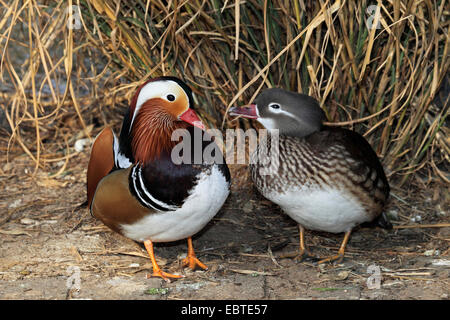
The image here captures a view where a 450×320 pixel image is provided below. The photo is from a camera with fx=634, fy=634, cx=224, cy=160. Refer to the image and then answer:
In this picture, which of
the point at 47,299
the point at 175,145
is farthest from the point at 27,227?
the point at 175,145

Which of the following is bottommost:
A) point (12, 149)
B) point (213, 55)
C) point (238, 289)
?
point (238, 289)

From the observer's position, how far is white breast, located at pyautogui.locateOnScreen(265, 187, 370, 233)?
8.78 feet

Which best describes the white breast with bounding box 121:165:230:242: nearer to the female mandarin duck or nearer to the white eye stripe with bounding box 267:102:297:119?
the female mandarin duck

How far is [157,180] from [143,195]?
0.28 feet

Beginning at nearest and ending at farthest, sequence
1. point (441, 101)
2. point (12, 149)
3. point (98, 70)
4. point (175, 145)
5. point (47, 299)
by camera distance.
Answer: point (47, 299), point (175, 145), point (441, 101), point (12, 149), point (98, 70)

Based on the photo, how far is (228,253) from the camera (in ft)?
9.64

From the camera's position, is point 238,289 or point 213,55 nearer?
point 238,289

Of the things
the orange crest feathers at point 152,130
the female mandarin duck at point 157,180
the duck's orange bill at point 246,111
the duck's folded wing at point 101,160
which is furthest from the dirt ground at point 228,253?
the duck's orange bill at point 246,111

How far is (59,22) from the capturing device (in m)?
3.09

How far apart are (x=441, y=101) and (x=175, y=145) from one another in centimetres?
145

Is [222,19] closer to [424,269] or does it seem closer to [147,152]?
[147,152]

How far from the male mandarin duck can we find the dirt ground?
0.82ft

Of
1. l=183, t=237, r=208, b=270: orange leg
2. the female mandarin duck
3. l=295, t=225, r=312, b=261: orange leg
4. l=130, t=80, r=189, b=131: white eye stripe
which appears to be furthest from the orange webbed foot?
l=130, t=80, r=189, b=131: white eye stripe

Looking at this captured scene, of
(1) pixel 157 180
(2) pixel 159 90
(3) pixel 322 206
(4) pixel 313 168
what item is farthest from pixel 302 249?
(2) pixel 159 90
